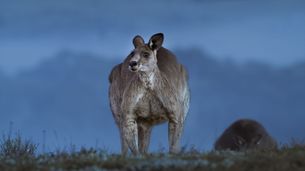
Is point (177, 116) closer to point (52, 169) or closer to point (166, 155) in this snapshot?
point (166, 155)

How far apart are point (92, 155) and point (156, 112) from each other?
4.57 meters

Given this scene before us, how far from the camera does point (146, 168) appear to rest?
11.4 m

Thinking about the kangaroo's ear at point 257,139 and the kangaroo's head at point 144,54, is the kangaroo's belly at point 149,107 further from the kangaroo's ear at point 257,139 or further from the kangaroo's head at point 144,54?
the kangaroo's ear at point 257,139

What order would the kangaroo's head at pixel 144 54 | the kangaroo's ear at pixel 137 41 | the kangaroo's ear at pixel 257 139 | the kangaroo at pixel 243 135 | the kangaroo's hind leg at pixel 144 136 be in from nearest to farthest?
the kangaroo's head at pixel 144 54 < the kangaroo's ear at pixel 137 41 < the kangaroo's hind leg at pixel 144 136 < the kangaroo's ear at pixel 257 139 < the kangaroo at pixel 243 135

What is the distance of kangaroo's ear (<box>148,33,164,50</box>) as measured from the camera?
1728 cm

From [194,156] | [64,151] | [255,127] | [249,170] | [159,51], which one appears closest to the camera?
[249,170]

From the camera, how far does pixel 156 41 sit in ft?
57.1

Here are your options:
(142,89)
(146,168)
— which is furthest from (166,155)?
(142,89)

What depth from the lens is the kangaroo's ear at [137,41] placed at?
56.5 ft

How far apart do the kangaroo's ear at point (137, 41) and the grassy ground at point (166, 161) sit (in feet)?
14.3

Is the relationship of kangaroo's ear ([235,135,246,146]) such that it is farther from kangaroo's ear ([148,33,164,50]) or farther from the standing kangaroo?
kangaroo's ear ([148,33,164,50])

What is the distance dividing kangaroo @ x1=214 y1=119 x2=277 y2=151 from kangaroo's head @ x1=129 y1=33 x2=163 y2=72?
13.2ft

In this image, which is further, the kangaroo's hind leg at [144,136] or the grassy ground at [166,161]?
the kangaroo's hind leg at [144,136]

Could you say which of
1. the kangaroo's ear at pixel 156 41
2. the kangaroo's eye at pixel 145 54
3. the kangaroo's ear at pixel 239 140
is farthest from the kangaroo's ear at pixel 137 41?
the kangaroo's ear at pixel 239 140
